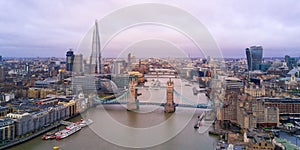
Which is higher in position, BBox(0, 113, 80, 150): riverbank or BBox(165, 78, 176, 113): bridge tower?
BBox(165, 78, 176, 113): bridge tower

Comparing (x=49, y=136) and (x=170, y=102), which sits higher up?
(x=170, y=102)

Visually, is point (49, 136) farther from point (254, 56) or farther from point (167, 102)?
point (254, 56)

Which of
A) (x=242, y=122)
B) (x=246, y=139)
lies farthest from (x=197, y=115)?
(x=246, y=139)

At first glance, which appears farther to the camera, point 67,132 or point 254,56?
point 254,56

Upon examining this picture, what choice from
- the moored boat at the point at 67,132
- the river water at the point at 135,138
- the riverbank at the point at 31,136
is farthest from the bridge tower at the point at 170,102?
the riverbank at the point at 31,136

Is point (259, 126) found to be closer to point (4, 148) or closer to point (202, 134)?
point (202, 134)

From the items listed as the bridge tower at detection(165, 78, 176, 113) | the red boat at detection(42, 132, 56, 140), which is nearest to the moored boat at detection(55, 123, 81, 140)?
the red boat at detection(42, 132, 56, 140)

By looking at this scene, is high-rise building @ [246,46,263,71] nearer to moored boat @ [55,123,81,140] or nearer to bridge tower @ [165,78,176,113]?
bridge tower @ [165,78,176,113]

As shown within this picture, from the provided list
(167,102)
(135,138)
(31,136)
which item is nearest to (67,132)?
(31,136)
